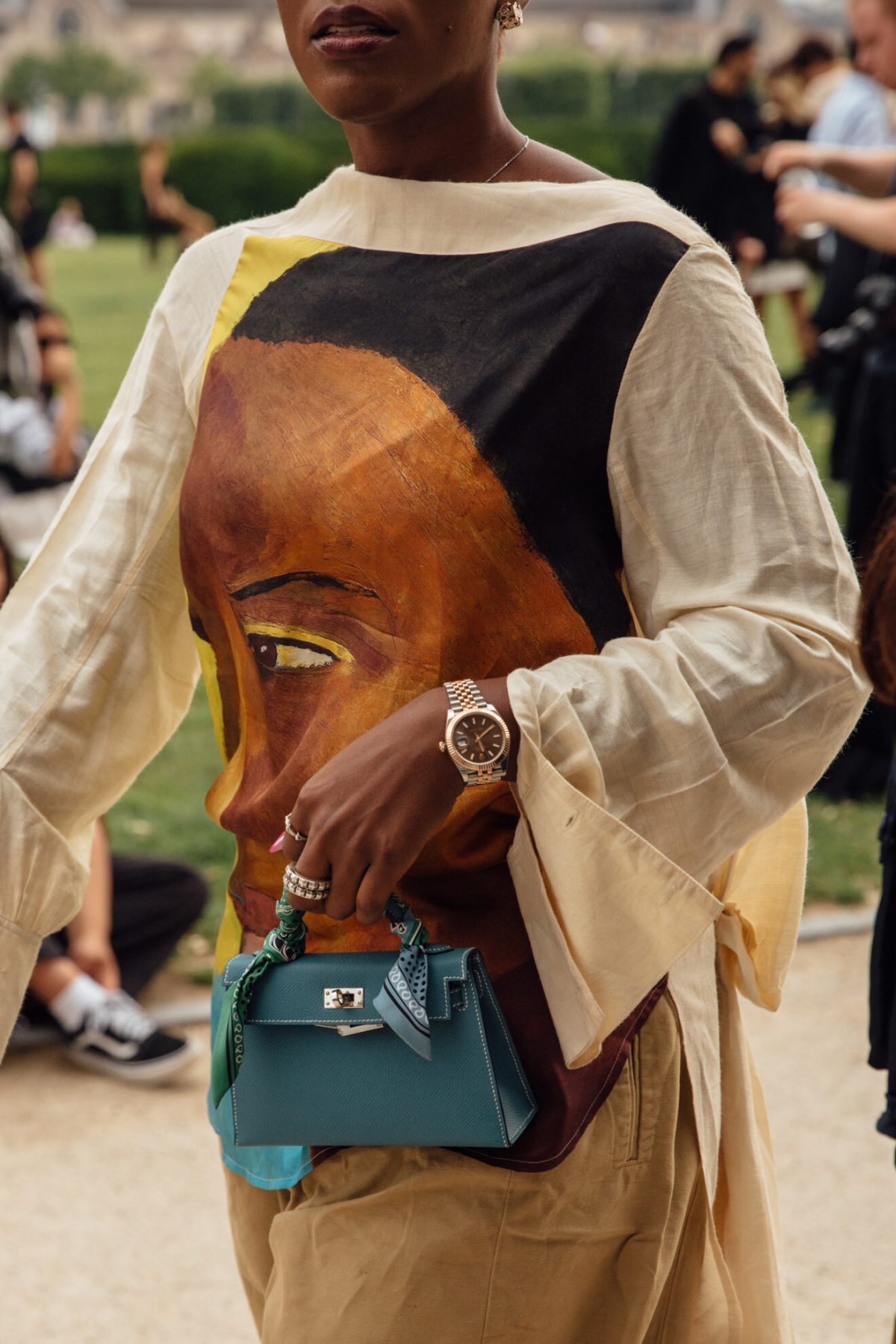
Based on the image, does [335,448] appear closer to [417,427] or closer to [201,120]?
[417,427]

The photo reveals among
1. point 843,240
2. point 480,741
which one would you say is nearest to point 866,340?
point 843,240

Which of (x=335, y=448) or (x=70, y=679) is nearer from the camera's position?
(x=335, y=448)

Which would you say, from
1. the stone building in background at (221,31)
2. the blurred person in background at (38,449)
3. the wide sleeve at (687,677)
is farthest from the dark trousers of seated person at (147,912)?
the stone building in background at (221,31)

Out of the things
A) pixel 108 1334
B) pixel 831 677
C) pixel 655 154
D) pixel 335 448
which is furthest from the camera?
pixel 655 154

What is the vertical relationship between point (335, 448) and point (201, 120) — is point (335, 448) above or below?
above

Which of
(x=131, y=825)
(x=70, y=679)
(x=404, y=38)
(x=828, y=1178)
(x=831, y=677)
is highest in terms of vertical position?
(x=404, y=38)

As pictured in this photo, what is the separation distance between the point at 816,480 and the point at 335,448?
47cm

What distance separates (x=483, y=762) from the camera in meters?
1.32

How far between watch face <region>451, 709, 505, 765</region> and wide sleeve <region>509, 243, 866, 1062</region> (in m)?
0.03

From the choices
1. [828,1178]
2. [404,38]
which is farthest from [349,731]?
[828,1178]

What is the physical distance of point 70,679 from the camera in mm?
1689

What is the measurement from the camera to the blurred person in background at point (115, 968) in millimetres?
3951

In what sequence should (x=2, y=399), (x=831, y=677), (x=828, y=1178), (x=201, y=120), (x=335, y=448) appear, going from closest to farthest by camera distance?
(x=831, y=677), (x=335, y=448), (x=828, y=1178), (x=2, y=399), (x=201, y=120)

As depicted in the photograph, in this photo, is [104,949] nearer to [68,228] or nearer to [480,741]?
[480,741]
